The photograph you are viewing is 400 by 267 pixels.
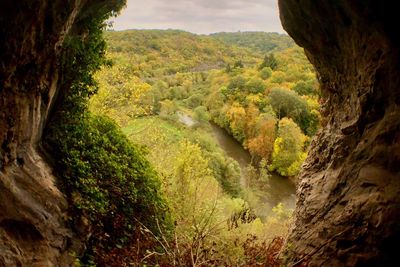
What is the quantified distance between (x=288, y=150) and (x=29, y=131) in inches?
1359

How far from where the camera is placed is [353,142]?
7992mm

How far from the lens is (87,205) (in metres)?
9.04

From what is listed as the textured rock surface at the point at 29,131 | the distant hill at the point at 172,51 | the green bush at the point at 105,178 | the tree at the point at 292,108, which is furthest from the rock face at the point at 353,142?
the distant hill at the point at 172,51

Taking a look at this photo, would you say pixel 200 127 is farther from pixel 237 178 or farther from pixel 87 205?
pixel 87 205

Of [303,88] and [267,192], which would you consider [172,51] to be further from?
[267,192]

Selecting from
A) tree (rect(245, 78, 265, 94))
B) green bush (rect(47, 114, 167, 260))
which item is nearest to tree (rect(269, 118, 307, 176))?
tree (rect(245, 78, 265, 94))

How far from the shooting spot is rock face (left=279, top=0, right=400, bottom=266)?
21.4ft

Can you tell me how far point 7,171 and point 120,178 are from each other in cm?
351

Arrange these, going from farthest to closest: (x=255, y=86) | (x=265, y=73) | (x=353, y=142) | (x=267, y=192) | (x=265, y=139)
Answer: (x=265, y=73)
(x=255, y=86)
(x=265, y=139)
(x=267, y=192)
(x=353, y=142)

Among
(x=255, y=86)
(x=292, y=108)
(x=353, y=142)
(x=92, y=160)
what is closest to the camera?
(x=353, y=142)

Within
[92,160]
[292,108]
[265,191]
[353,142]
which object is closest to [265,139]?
[292,108]

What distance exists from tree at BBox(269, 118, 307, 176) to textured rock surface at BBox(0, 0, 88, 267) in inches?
1300

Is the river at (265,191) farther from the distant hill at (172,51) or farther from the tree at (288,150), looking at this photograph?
the distant hill at (172,51)

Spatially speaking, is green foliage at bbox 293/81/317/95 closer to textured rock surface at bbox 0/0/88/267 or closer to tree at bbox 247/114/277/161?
tree at bbox 247/114/277/161
